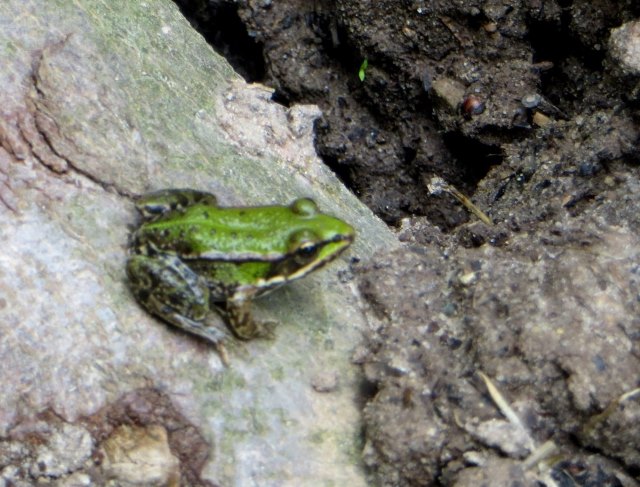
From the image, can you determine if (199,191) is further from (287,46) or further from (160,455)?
(287,46)

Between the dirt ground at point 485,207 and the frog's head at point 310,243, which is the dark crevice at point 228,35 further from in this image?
the frog's head at point 310,243

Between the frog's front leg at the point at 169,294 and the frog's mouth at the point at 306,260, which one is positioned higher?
the frog's mouth at the point at 306,260

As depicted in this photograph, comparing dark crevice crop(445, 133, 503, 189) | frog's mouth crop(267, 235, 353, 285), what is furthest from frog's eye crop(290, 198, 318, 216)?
dark crevice crop(445, 133, 503, 189)

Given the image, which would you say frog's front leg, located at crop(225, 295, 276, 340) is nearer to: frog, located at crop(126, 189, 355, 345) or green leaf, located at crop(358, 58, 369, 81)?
frog, located at crop(126, 189, 355, 345)

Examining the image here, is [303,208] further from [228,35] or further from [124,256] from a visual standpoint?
[228,35]

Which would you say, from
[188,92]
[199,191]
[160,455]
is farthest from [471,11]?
[160,455]

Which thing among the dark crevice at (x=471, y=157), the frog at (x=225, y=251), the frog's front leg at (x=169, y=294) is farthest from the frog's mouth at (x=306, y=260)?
the dark crevice at (x=471, y=157)

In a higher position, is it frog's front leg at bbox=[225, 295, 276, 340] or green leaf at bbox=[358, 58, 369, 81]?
green leaf at bbox=[358, 58, 369, 81]
